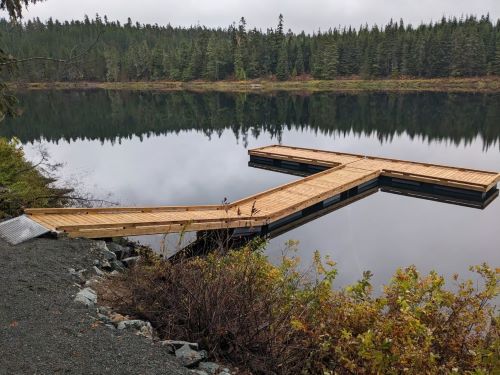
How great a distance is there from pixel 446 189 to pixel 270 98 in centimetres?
5197

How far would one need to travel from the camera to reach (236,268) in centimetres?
740

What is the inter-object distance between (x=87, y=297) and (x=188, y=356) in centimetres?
253

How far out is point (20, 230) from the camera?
33.8 feet

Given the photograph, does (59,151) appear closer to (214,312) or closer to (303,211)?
(303,211)

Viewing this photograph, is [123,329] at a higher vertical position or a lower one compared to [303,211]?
higher

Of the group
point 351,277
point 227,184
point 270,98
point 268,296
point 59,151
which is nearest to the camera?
point 268,296

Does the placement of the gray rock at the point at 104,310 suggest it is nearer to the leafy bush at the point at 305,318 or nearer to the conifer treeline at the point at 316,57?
the leafy bush at the point at 305,318

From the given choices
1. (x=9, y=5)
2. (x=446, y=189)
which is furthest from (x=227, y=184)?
(x=9, y=5)

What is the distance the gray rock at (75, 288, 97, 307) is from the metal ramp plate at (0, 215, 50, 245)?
125 inches

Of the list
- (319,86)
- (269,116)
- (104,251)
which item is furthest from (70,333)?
(319,86)

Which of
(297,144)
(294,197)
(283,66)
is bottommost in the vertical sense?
(297,144)

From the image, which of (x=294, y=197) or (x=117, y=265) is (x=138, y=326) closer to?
(x=117, y=265)

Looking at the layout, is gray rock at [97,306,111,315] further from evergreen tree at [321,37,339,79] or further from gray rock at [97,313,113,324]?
evergreen tree at [321,37,339,79]

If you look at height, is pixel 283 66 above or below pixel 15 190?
above
